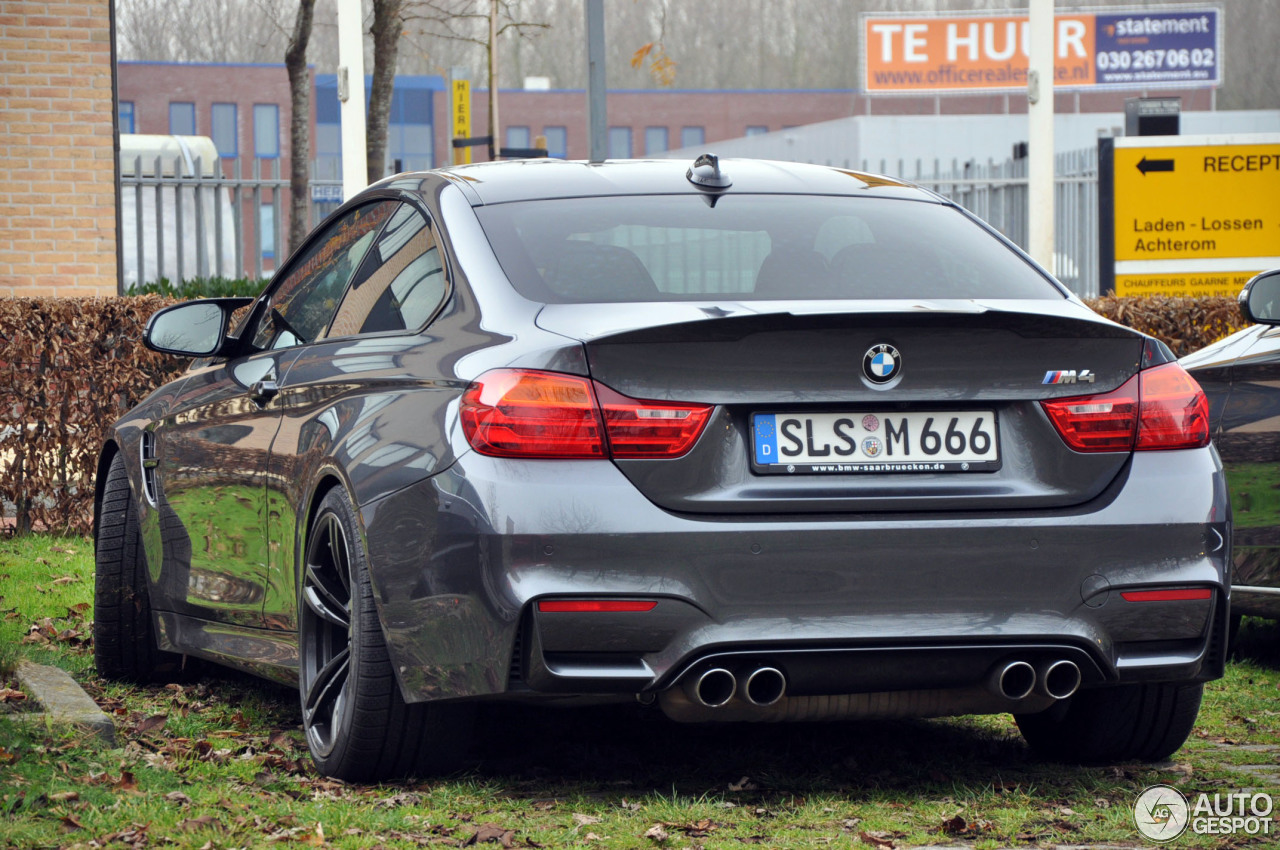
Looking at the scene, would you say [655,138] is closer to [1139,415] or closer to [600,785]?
[600,785]

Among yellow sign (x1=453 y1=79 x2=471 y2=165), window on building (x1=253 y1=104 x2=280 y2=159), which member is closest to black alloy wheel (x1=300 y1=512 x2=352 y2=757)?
yellow sign (x1=453 y1=79 x2=471 y2=165)

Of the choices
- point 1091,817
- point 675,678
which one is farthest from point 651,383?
point 1091,817

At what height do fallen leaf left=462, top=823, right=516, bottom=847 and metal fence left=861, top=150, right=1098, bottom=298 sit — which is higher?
metal fence left=861, top=150, right=1098, bottom=298

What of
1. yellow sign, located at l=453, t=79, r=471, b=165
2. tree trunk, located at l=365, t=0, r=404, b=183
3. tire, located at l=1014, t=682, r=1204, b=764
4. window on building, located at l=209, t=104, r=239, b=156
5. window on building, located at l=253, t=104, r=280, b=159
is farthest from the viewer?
window on building, located at l=253, t=104, r=280, b=159

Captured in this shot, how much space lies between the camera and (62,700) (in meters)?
5.06

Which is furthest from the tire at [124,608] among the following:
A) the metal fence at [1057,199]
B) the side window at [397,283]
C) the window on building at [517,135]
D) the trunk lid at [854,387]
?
the window on building at [517,135]

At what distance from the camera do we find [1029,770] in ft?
15.5

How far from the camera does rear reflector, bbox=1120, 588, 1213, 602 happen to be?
3994mm

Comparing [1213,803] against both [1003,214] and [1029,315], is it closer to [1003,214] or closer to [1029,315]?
[1029,315]

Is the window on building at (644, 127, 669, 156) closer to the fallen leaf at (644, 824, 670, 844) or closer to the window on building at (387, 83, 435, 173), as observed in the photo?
the window on building at (387, 83, 435, 173)

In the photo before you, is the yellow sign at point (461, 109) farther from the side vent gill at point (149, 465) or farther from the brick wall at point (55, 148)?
the side vent gill at point (149, 465)

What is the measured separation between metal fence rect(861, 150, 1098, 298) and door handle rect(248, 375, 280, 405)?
16442 mm

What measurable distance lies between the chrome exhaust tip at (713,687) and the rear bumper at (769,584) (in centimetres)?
3

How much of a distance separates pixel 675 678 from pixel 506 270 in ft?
3.47
